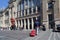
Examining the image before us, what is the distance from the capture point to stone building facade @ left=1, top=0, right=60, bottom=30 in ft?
210

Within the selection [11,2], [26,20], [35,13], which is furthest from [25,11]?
[11,2]

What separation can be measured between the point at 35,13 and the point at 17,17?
19.5 meters

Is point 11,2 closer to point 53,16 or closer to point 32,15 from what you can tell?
point 32,15

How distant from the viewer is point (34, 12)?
8225 cm

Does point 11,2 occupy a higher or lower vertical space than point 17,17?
higher

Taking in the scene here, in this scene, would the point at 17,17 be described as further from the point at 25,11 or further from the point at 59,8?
the point at 59,8

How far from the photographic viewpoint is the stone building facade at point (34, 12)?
64.1m

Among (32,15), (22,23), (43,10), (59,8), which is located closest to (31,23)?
(32,15)

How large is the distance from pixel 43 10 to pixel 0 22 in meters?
54.5

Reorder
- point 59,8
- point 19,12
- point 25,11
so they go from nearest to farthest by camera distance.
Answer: point 59,8, point 25,11, point 19,12

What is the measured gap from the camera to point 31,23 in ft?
280

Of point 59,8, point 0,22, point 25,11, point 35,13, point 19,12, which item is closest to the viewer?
point 59,8

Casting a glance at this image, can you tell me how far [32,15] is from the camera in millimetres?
83438

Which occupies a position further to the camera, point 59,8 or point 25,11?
point 25,11
